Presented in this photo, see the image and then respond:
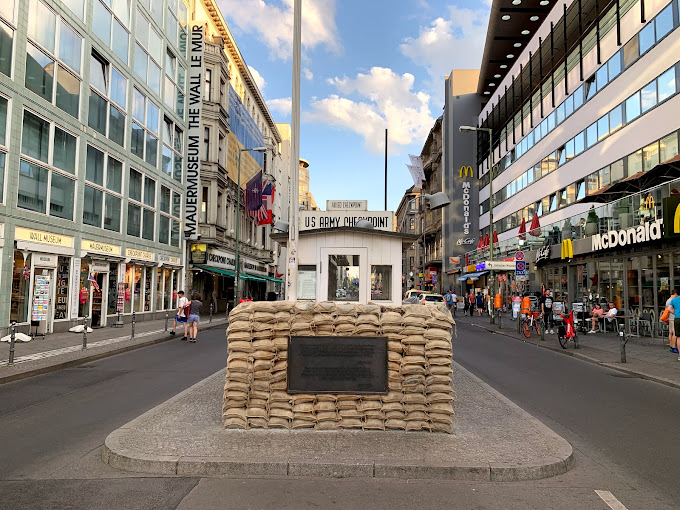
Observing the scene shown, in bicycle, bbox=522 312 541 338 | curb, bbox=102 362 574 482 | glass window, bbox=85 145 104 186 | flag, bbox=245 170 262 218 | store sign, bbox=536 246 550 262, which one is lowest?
curb, bbox=102 362 574 482

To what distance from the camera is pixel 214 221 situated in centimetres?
3716

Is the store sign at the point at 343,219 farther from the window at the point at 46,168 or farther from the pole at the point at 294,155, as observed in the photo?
the window at the point at 46,168

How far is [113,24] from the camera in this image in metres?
25.3

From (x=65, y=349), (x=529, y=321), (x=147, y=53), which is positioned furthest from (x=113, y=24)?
(x=529, y=321)

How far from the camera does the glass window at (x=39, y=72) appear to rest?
18.7m

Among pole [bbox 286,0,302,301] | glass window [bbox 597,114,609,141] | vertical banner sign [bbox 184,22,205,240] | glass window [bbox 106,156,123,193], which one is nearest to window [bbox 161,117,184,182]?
vertical banner sign [bbox 184,22,205,240]

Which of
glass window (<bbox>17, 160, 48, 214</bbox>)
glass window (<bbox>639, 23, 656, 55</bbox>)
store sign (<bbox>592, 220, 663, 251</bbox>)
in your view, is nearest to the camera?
store sign (<bbox>592, 220, 663, 251</bbox>)

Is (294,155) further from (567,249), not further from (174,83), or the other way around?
(174,83)

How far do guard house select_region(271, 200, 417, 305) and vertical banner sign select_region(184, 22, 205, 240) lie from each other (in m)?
26.0

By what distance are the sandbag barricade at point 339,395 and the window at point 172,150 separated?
28.4 metres

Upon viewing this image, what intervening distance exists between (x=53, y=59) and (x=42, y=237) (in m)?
6.85

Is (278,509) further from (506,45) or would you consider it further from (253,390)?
(506,45)

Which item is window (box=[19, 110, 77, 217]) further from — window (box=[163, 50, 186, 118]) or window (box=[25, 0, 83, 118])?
window (box=[163, 50, 186, 118])

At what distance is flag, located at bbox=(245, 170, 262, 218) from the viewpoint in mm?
41719
